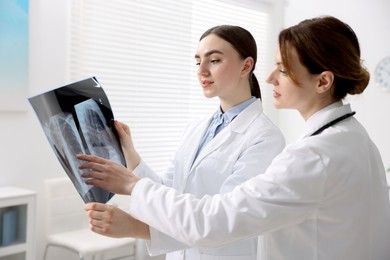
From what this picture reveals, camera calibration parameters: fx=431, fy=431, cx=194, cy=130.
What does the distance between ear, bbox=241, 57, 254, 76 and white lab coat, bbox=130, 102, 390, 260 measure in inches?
22.7

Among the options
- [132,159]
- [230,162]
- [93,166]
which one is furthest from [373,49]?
[93,166]

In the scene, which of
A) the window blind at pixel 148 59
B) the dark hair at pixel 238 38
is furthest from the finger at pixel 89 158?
the window blind at pixel 148 59

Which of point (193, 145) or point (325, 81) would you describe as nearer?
point (325, 81)

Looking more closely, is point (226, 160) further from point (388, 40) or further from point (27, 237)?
point (388, 40)

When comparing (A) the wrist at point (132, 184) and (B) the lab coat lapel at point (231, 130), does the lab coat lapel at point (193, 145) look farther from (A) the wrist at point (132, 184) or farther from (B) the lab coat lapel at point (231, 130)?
(A) the wrist at point (132, 184)

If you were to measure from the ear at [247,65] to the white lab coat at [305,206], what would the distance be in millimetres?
576

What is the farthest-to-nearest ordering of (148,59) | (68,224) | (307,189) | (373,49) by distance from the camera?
(373,49) → (148,59) → (68,224) → (307,189)

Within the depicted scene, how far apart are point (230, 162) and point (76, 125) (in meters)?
0.55

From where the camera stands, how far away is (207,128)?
1666 mm

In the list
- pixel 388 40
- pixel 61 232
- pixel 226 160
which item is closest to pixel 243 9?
pixel 388 40

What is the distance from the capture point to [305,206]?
0.89 m

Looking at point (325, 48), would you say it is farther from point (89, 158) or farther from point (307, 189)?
point (89, 158)

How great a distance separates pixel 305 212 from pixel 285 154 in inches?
5.0

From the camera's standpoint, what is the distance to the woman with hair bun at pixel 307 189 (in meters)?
0.89
